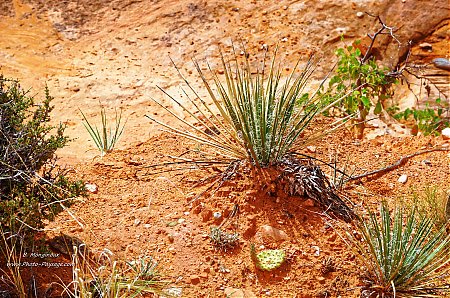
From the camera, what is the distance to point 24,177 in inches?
108

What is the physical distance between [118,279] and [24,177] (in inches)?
25.1

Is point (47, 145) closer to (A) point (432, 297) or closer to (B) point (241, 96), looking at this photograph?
(B) point (241, 96)

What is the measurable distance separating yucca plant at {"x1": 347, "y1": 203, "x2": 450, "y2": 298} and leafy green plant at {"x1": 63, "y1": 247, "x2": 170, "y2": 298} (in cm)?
94

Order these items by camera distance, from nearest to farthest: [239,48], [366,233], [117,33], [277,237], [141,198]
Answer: [366,233], [277,237], [141,198], [239,48], [117,33]

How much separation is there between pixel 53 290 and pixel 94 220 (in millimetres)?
539

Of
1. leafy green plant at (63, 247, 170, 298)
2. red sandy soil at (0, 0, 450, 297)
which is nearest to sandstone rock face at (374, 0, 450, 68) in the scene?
red sandy soil at (0, 0, 450, 297)

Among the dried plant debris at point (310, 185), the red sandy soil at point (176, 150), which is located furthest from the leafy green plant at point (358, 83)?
the dried plant debris at point (310, 185)

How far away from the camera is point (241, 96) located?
3.21 m

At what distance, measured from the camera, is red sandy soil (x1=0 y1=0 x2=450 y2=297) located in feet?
9.62

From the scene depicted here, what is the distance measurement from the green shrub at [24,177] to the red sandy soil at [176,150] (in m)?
0.29

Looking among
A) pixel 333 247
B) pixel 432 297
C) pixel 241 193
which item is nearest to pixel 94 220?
pixel 241 193

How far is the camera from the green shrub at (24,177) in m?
2.62

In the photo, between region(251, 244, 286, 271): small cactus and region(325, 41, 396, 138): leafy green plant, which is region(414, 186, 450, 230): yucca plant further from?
region(325, 41, 396, 138): leafy green plant

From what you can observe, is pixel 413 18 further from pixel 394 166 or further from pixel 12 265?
pixel 12 265
